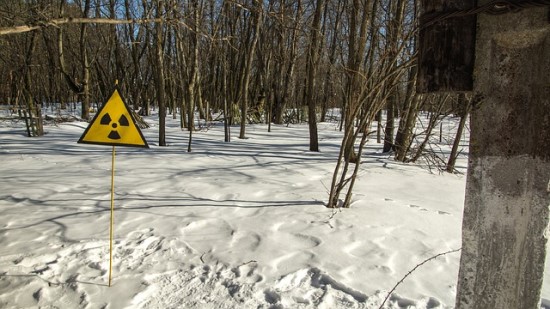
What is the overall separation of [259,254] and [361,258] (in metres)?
0.95

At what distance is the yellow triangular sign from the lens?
338cm

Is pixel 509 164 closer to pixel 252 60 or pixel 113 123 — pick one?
pixel 113 123

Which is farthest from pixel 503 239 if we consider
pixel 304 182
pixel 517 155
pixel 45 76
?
pixel 45 76

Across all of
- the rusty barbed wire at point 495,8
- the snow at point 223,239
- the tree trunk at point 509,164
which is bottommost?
the snow at point 223,239

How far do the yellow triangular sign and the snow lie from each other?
1.11m

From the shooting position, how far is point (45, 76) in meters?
34.9

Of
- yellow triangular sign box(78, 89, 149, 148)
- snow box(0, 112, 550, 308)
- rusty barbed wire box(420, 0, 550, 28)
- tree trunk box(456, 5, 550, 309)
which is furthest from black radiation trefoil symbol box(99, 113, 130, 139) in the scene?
tree trunk box(456, 5, 550, 309)

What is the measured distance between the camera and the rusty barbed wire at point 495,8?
1.05 m

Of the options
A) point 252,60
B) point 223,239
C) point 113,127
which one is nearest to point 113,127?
point 113,127

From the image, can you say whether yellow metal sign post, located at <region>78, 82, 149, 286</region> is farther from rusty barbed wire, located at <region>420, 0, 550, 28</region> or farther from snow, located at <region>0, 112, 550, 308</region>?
rusty barbed wire, located at <region>420, 0, 550, 28</region>

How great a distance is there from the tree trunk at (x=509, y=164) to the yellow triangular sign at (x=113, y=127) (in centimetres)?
283

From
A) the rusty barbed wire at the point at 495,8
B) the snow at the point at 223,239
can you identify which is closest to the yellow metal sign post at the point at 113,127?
the snow at the point at 223,239

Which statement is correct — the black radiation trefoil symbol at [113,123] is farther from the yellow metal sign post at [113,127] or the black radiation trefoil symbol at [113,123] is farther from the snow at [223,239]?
the snow at [223,239]

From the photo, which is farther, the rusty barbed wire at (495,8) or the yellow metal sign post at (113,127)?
the yellow metal sign post at (113,127)
